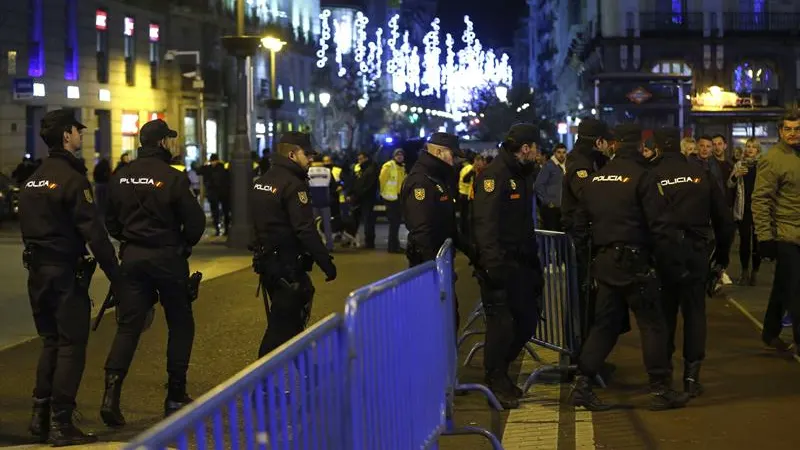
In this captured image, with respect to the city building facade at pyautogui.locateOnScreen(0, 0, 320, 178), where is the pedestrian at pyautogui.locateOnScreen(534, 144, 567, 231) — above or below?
below

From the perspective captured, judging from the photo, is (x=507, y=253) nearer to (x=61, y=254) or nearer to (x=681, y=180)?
(x=681, y=180)

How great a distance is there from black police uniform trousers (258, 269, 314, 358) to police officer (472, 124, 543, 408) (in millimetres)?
1239

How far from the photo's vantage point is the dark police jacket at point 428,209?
8.84m

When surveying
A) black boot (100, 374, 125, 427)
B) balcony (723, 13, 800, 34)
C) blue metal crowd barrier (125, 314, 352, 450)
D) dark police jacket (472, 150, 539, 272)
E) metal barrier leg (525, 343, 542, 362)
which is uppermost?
balcony (723, 13, 800, 34)

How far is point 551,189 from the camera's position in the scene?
56.0ft

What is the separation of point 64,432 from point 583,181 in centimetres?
428

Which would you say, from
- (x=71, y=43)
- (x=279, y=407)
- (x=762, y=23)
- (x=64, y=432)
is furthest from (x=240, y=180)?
(x=762, y=23)

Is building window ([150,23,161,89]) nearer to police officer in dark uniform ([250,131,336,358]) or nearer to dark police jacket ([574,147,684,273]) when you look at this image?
police officer in dark uniform ([250,131,336,358])

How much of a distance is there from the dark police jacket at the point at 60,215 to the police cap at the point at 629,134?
3.32m

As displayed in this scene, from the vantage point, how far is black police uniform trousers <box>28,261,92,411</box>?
24.1ft

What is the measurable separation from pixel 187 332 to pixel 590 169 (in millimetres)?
3435

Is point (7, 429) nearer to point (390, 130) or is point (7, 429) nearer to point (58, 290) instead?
point (58, 290)

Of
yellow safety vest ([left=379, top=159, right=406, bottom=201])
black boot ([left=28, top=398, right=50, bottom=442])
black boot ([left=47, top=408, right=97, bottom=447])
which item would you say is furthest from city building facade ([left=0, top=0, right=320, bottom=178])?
black boot ([left=47, top=408, right=97, bottom=447])

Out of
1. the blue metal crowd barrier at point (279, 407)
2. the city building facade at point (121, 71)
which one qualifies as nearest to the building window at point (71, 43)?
the city building facade at point (121, 71)
